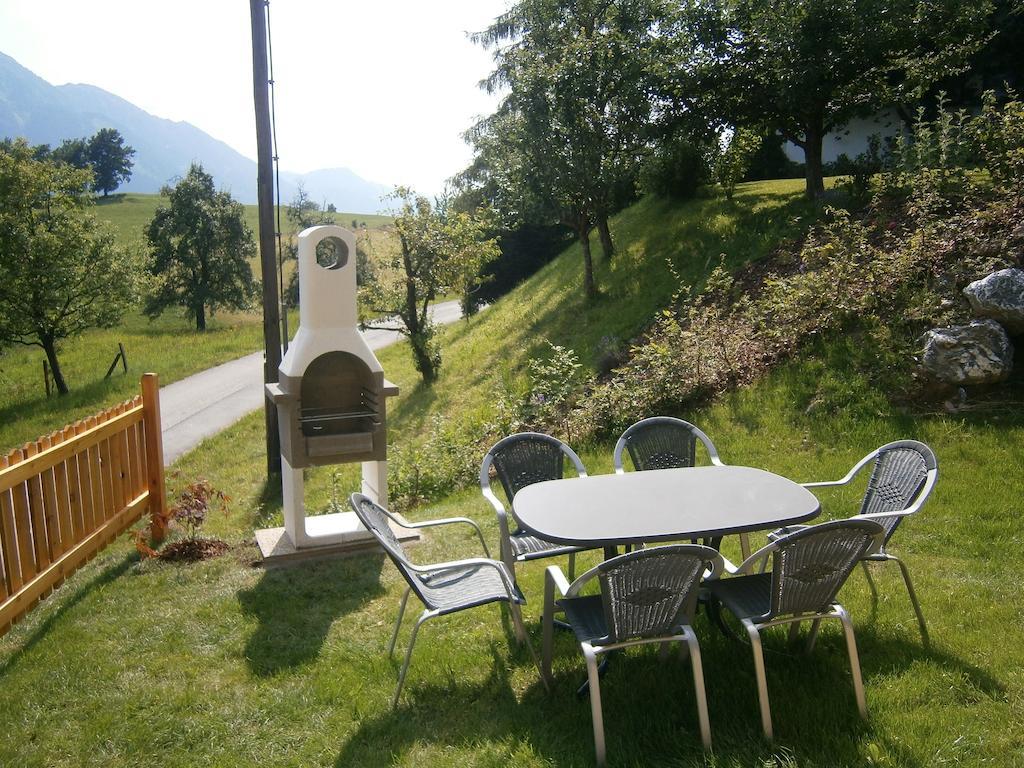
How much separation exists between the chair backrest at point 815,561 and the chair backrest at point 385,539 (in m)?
1.66

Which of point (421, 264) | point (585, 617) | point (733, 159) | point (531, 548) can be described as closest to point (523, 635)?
point (585, 617)

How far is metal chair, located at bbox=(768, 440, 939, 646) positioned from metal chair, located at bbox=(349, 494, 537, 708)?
1.85 m

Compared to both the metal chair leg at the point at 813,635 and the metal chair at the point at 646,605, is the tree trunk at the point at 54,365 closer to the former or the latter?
the metal chair at the point at 646,605

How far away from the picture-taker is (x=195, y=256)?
103ft

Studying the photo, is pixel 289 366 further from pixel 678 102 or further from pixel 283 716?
pixel 678 102

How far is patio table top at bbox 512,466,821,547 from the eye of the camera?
3.91m

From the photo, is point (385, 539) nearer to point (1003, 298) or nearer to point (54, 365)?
point (1003, 298)

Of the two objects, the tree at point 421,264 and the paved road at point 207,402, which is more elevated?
the tree at point 421,264

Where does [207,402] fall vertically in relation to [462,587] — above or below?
below

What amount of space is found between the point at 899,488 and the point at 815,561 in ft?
4.78

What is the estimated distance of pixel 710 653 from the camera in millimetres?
4176

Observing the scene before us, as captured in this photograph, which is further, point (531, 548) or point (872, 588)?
point (531, 548)

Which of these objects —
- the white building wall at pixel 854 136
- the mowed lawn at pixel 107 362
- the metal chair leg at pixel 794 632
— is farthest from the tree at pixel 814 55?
the metal chair leg at pixel 794 632

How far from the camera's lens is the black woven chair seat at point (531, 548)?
486cm
